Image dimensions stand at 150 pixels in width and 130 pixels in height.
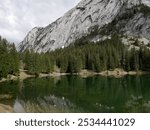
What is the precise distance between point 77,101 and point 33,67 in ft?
302

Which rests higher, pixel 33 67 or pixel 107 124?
pixel 33 67

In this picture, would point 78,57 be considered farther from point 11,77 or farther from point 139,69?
point 11,77

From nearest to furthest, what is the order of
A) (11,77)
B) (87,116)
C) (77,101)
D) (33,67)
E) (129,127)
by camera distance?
(129,127) < (87,116) < (77,101) < (11,77) < (33,67)

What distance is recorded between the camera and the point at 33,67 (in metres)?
157

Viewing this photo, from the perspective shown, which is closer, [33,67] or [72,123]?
[72,123]

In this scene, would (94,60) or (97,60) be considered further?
(94,60)

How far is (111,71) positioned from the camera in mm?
185000

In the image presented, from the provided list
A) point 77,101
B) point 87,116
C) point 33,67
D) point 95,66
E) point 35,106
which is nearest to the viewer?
point 87,116

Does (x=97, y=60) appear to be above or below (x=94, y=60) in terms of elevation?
below

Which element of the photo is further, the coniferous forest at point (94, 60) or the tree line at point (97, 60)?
the tree line at point (97, 60)

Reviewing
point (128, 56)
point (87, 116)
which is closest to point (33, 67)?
point (128, 56)

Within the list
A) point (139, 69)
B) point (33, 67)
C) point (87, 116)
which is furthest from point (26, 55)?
point (87, 116)

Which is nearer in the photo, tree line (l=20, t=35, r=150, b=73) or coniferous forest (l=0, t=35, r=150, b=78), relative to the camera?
coniferous forest (l=0, t=35, r=150, b=78)

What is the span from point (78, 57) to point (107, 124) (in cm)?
16291
